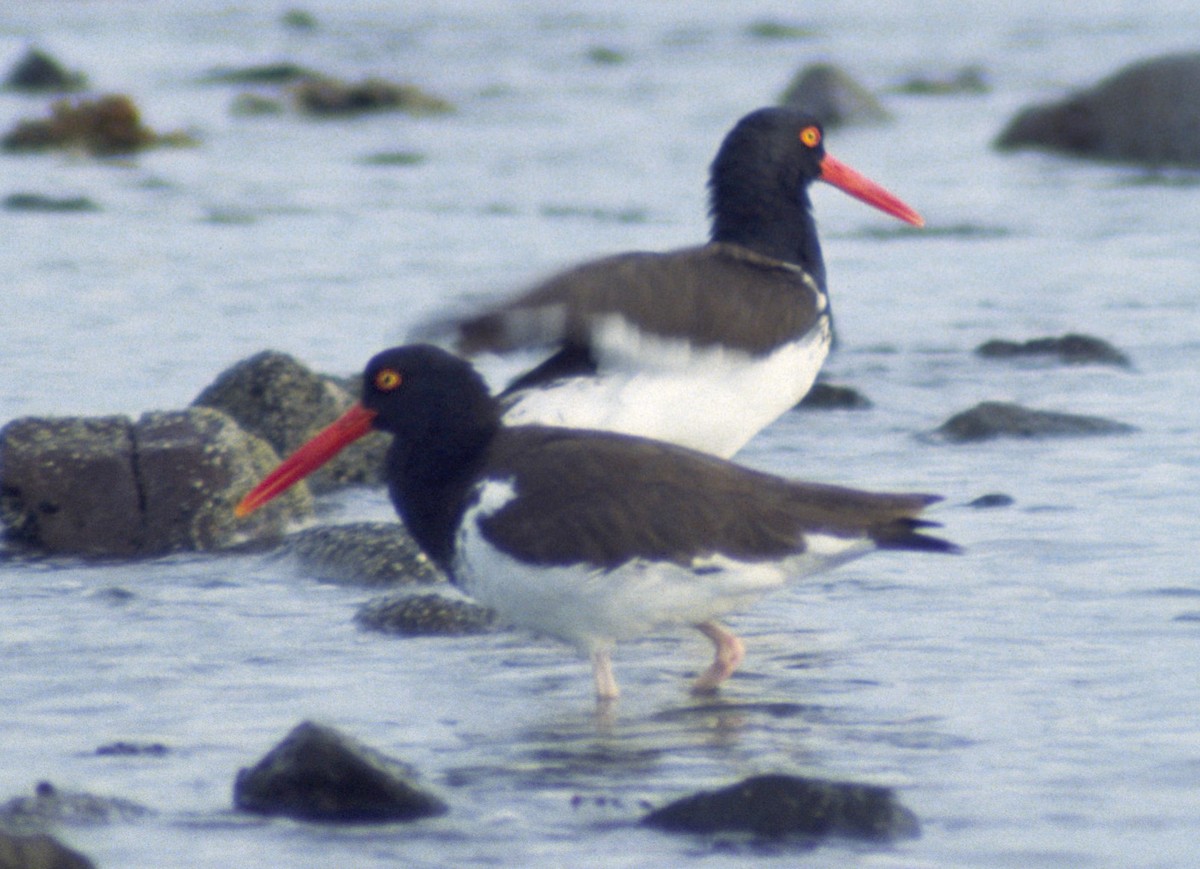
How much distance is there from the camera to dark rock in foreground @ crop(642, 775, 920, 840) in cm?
476

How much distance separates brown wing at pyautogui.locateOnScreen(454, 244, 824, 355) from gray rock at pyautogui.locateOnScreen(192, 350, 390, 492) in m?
2.27

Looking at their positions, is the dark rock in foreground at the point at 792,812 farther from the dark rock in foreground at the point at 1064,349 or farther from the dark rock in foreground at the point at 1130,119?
the dark rock in foreground at the point at 1130,119

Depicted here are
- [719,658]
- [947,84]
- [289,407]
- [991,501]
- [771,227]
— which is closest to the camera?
[719,658]

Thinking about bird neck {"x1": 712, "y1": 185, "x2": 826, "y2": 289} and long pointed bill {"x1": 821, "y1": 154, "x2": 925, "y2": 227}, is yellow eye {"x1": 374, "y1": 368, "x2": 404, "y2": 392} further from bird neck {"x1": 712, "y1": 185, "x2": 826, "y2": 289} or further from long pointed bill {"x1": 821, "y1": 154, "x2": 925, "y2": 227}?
long pointed bill {"x1": 821, "y1": 154, "x2": 925, "y2": 227}

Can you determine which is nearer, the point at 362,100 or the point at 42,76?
the point at 362,100

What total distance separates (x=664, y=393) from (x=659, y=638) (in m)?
0.87

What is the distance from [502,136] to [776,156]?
15929mm

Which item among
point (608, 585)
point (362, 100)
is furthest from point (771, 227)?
point (362, 100)

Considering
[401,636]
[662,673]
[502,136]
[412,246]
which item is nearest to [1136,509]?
[662,673]

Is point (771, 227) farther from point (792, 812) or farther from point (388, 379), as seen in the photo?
point (792, 812)

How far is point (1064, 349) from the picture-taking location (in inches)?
467

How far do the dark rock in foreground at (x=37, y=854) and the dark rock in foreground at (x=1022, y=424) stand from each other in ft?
20.4

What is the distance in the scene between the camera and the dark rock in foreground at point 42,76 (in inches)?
1137

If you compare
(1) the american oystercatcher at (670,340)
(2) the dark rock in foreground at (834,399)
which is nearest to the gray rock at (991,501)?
(1) the american oystercatcher at (670,340)
